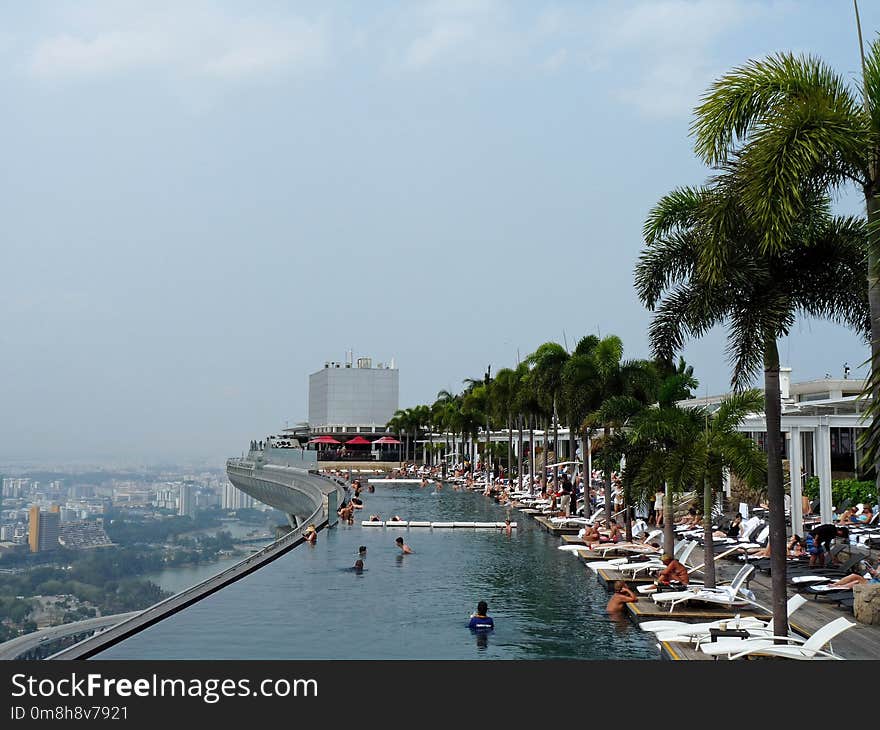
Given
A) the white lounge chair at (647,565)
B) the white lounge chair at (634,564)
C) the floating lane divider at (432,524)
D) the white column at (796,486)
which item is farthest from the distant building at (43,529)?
the white column at (796,486)

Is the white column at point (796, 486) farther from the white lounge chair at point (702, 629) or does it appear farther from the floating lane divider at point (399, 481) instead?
the floating lane divider at point (399, 481)

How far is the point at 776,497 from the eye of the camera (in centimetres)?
1067

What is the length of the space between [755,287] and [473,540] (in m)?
19.1

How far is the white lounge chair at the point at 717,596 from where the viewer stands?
14.0 meters

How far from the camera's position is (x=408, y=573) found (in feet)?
68.6

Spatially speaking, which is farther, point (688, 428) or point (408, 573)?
point (408, 573)

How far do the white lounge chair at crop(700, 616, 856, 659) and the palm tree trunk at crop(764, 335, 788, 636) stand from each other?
0.48m

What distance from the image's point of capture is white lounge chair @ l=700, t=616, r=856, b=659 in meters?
9.62

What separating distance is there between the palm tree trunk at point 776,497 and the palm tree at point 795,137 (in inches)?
92.0

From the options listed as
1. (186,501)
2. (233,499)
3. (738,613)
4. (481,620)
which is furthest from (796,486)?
(233,499)

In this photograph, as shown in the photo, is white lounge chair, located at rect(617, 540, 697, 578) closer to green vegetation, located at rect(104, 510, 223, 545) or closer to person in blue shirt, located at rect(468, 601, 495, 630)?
person in blue shirt, located at rect(468, 601, 495, 630)

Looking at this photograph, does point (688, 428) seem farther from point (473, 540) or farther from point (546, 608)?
point (473, 540)
